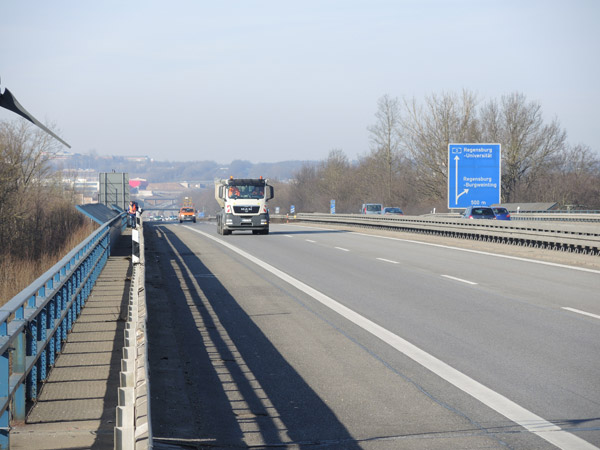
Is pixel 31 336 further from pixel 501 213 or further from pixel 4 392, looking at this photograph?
pixel 501 213

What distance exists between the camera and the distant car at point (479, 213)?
3916 centimetres

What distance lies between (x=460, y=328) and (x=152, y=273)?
1013 centimetres

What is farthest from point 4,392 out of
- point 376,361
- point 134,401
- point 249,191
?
point 249,191

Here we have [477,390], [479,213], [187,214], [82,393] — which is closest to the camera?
[82,393]

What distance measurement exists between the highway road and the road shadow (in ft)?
0.06

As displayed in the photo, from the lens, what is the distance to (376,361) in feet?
27.4

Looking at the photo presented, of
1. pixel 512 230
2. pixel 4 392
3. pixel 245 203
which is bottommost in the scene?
pixel 4 392

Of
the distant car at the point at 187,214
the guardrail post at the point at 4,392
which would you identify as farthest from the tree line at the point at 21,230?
the distant car at the point at 187,214

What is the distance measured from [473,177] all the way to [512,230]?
9.29 m

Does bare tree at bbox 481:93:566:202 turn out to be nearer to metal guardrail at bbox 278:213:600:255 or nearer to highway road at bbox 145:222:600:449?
metal guardrail at bbox 278:213:600:255

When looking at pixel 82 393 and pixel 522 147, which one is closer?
pixel 82 393

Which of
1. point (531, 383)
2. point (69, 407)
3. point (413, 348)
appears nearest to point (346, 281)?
point (413, 348)

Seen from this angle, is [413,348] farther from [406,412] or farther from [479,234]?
[479,234]

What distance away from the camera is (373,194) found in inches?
3777
